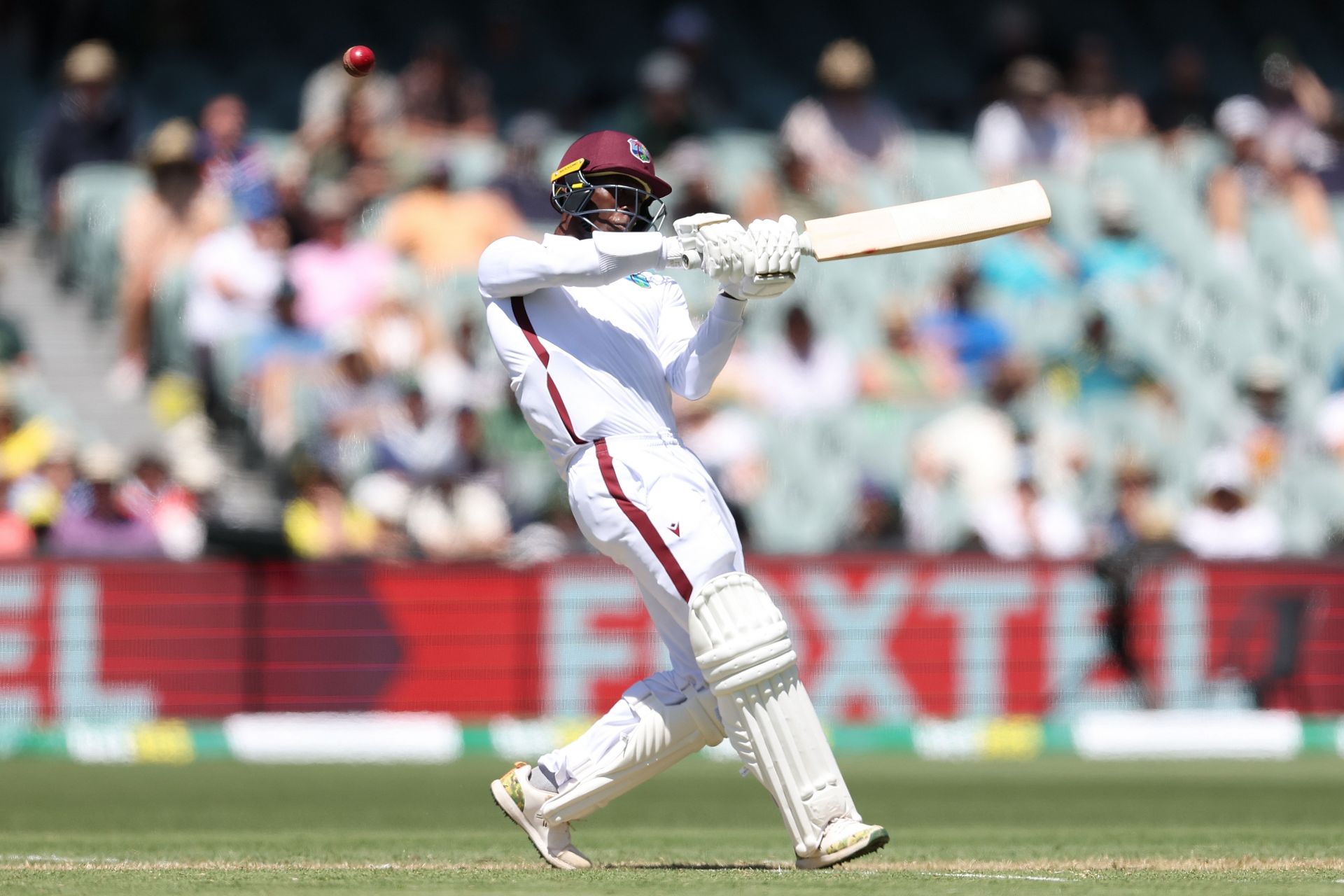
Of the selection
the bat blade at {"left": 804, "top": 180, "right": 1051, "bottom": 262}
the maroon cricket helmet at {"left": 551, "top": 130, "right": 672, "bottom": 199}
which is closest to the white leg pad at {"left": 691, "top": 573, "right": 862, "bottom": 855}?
the bat blade at {"left": 804, "top": 180, "right": 1051, "bottom": 262}

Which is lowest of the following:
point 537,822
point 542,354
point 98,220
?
point 537,822

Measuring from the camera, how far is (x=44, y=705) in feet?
34.4

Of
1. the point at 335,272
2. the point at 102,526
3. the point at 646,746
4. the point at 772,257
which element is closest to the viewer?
the point at 772,257

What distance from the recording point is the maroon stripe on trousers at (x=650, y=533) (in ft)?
17.3

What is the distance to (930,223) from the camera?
5.48 m

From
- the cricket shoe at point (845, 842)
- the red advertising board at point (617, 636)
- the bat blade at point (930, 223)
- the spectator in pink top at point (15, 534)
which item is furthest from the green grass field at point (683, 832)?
the bat blade at point (930, 223)

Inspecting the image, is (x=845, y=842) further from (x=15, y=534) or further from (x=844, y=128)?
(x=844, y=128)

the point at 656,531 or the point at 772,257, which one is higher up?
the point at 772,257

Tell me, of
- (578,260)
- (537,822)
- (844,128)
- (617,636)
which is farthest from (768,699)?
(844,128)

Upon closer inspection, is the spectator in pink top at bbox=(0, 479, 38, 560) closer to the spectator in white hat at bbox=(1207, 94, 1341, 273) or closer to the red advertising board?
the red advertising board

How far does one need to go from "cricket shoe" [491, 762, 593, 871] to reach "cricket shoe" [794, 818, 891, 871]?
74cm

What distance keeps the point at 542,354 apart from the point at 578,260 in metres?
0.33

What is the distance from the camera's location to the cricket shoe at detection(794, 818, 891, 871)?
5105 millimetres

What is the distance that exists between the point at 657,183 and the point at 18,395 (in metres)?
7.11
